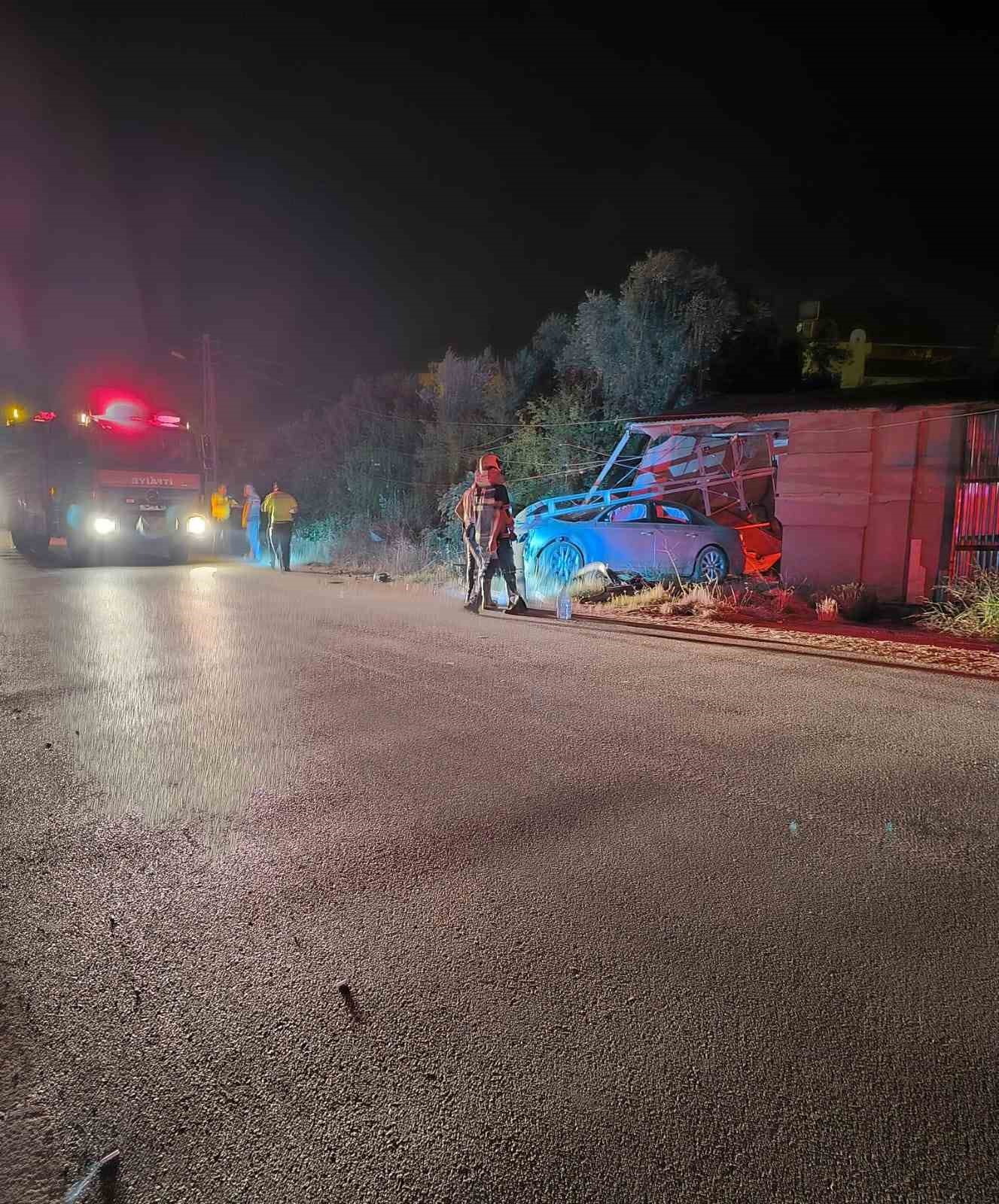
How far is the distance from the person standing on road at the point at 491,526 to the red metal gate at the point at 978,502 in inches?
242

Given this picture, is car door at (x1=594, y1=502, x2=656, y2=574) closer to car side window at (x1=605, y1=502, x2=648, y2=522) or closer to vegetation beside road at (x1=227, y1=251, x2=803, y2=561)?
car side window at (x1=605, y1=502, x2=648, y2=522)

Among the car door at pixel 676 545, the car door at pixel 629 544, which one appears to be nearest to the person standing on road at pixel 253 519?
the car door at pixel 629 544

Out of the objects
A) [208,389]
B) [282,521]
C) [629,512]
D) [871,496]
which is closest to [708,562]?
[629,512]

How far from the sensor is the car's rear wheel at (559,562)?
1199 centimetres

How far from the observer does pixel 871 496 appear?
10.9m

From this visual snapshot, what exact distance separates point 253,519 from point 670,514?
11.4 m

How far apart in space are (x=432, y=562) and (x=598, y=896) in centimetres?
1327

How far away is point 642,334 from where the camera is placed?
54.9ft

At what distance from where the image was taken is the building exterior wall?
407 inches

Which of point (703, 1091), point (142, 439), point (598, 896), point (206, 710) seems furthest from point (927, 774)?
point (142, 439)

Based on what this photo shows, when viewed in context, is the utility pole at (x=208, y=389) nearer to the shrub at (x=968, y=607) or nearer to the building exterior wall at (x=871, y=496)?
the building exterior wall at (x=871, y=496)

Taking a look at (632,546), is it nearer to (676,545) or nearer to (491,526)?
(676,545)

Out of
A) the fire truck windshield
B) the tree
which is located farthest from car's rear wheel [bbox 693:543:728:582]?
the fire truck windshield

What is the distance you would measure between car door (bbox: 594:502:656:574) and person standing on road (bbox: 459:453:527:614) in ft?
8.89
